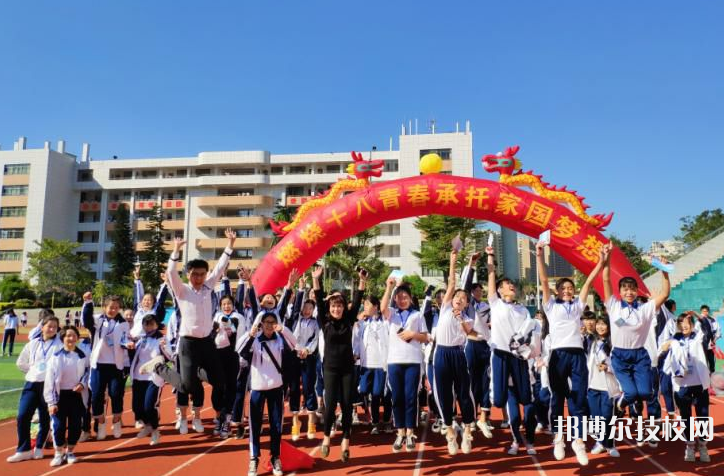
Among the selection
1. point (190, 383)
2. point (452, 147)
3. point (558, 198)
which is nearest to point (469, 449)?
point (190, 383)

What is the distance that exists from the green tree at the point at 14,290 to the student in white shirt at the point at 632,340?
147ft

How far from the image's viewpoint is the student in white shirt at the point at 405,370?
19.3 feet

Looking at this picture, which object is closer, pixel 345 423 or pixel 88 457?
pixel 345 423

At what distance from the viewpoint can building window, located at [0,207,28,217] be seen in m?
50.8

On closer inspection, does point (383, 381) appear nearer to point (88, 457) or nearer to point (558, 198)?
point (88, 457)

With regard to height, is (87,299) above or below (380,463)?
above

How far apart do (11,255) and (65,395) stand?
55.0 metres

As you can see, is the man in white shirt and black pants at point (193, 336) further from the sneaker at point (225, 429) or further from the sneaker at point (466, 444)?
the sneaker at point (466, 444)

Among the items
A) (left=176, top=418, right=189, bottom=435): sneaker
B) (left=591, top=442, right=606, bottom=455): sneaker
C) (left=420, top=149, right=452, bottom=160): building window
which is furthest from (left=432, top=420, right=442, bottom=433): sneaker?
(left=420, top=149, right=452, bottom=160): building window

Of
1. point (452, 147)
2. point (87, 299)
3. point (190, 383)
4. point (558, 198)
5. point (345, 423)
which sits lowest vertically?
point (345, 423)

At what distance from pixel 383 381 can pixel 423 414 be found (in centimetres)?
162

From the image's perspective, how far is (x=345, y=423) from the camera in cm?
564

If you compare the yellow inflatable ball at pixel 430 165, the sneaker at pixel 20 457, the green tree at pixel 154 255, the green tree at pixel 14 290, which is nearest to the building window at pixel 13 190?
the green tree at pixel 154 255

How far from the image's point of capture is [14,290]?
3884 cm
